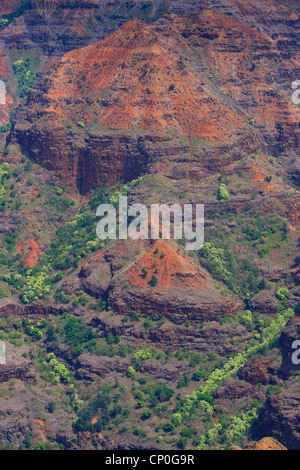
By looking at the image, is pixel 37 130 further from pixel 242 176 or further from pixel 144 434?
pixel 144 434

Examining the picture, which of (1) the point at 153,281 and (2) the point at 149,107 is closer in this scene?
(1) the point at 153,281

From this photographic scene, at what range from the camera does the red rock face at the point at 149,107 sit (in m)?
175

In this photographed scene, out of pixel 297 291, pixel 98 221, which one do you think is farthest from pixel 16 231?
pixel 297 291

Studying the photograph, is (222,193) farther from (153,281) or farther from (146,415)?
(146,415)

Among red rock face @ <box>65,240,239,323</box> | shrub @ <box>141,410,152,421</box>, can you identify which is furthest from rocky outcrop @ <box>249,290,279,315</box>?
shrub @ <box>141,410,152,421</box>

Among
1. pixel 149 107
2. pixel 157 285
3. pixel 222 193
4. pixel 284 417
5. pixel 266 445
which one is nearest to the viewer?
pixel 266 445

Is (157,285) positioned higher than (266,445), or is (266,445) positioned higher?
(157,285)

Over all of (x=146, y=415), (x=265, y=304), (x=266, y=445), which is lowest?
(x=266, y=445)

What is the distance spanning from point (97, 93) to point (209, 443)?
58802 millimetres

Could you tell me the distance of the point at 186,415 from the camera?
146875 mm

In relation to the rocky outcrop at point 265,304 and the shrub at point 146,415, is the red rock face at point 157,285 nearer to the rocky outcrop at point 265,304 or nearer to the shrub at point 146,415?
the rocky outcrop at point 265,304

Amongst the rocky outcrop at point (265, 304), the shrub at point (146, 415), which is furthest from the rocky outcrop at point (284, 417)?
the rocky outcrop at point (265, 304)

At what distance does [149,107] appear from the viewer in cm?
17625

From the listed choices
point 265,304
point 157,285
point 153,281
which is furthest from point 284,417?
point 153,281
